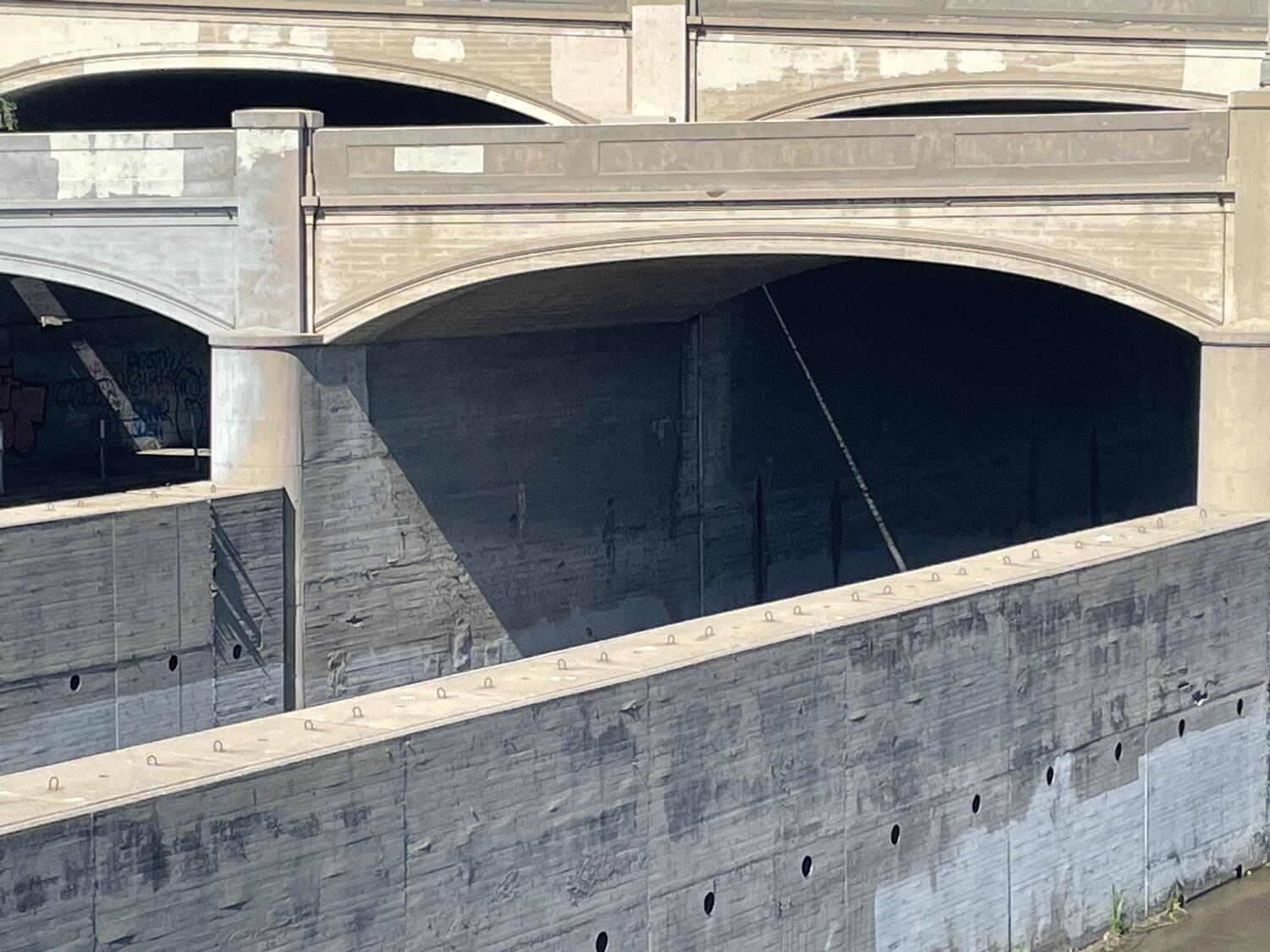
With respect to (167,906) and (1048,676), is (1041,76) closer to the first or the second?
(1048,676)

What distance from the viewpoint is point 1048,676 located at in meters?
20.2

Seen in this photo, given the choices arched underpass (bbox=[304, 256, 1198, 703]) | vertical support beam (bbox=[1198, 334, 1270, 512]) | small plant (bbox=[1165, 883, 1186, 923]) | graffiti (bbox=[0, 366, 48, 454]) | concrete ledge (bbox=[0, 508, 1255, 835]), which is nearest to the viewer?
concrete ledge (bbox=[0, 508, 1255, 835])

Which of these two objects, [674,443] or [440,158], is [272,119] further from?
[674,443]

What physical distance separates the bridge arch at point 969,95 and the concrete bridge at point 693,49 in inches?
0.9

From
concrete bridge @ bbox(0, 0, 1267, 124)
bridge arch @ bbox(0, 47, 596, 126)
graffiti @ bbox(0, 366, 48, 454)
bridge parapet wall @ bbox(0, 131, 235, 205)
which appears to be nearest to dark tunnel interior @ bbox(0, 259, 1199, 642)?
graffiti @ bbox(0, 366, 48, 454)

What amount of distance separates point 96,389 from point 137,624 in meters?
8.68

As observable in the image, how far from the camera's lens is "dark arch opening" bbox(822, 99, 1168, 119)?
101 feet

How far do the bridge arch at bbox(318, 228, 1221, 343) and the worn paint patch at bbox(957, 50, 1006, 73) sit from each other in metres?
4.85

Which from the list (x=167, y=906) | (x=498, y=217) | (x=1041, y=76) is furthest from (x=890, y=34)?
(x=167, y=906)

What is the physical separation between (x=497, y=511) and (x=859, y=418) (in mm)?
7874

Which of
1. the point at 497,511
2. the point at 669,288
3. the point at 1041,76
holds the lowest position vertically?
the point at 497,511

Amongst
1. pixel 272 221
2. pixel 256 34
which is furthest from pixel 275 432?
pixel 256 34

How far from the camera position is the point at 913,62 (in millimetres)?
30766

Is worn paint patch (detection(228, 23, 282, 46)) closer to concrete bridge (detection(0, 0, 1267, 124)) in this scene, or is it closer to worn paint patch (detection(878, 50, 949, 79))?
concrete bridge (detection(0, 0, 1267, 124))
